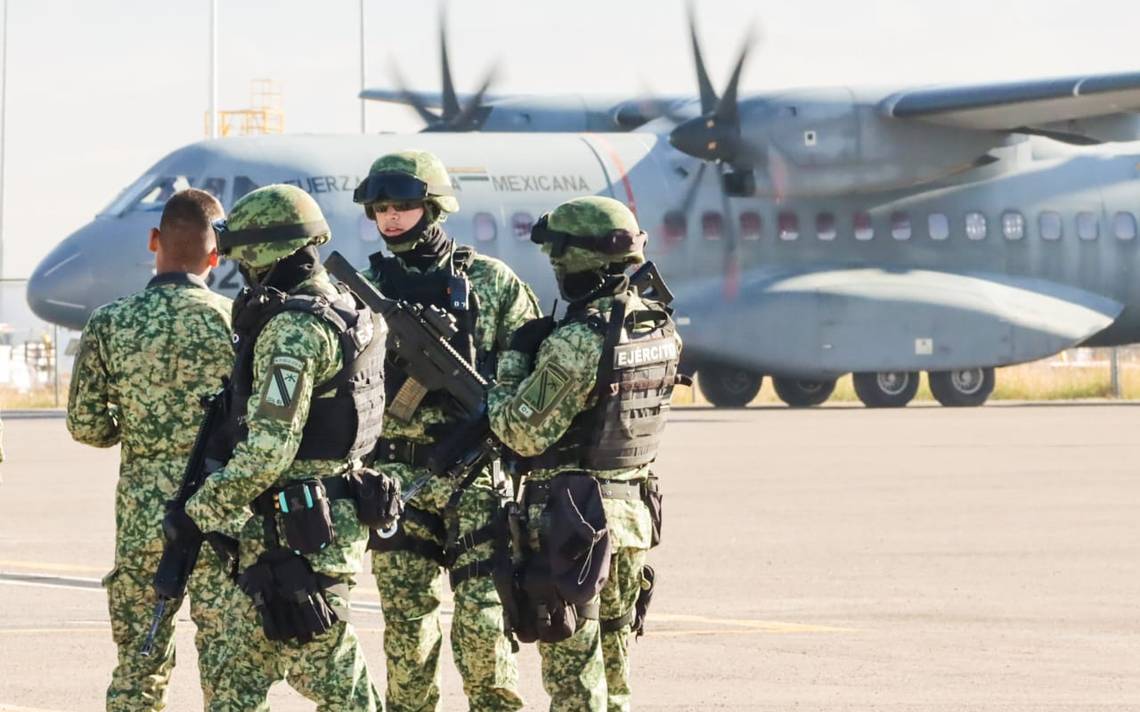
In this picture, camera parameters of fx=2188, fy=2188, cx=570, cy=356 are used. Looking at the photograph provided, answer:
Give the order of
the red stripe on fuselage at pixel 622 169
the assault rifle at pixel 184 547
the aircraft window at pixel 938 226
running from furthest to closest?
the aircraft window at pixel 938 226, the red stripe on fuselage at pixel 622 169, the assault rifle at pixel 184 547

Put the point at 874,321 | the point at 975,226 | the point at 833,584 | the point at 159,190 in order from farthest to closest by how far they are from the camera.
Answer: the point at 975,226, the point at 874,321, the point at 159,190, the point at 833,584

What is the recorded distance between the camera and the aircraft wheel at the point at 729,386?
3066 cm

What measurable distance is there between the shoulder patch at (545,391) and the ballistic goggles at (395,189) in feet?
3.76

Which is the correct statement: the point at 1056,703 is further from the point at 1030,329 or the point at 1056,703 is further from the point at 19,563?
the point at 1030,329

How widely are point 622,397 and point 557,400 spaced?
0.23 m

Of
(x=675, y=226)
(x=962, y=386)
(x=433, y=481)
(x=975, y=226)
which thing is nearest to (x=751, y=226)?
(x=675, y=226)

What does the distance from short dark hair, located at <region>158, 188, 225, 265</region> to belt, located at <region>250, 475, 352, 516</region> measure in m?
1.33

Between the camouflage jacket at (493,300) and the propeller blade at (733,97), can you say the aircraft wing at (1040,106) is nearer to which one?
the propeller blade at (733,97)

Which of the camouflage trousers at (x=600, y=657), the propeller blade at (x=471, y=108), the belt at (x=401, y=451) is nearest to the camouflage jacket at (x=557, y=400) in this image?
the camouflage trousers at (x=600, y=657)

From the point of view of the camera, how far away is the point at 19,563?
12586 mm

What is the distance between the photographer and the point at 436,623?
7324 mm

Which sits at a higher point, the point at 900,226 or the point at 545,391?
the point at 900,226

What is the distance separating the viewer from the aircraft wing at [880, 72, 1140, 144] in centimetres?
2747

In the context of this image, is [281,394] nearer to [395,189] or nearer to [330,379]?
[330,379]
